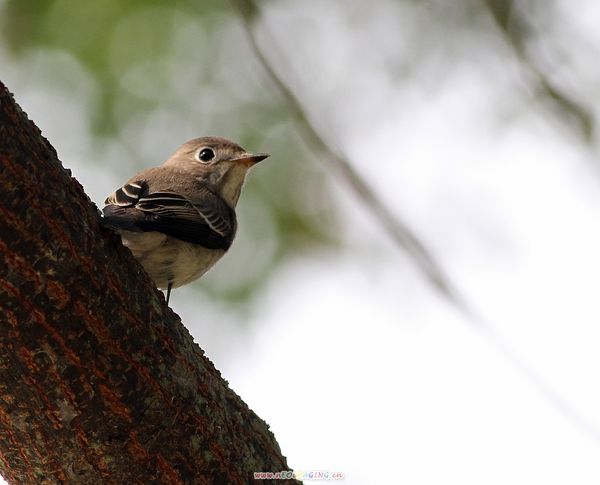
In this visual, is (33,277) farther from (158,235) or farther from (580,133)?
(580,133)

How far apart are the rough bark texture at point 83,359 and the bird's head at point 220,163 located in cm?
320

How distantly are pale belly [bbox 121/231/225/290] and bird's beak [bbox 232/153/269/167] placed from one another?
55.3 inches

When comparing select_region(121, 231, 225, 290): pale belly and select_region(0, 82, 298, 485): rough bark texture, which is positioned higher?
select_region(121, 231, 225, 290): pale belly

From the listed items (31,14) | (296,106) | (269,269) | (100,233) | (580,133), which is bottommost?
(100,233)

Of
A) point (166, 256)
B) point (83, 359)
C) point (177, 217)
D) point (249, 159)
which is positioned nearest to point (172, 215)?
point (177, 217)

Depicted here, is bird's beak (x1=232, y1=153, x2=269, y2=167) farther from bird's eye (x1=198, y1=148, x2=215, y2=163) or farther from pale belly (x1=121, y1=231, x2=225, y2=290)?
pale belly (x1=121, y1=231, x2=225, y2=290)

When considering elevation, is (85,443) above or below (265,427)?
below

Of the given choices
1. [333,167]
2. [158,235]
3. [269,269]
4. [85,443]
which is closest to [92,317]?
[85,443]

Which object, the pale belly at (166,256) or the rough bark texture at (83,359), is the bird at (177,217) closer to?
the pale belly at (166,256)

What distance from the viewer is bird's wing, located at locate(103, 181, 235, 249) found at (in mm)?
4359

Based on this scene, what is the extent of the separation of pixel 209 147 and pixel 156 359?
146 inches

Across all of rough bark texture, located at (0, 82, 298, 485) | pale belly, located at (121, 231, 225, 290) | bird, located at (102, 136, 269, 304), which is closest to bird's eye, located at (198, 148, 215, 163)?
bird, located at (102, 136, 269, 304)

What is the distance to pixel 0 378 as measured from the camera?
9.60 feet

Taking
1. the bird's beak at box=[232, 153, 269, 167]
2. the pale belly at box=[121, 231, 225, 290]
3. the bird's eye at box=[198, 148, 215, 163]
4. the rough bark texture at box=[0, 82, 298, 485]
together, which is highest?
the bird's eye at box=[198, 148, 215, 163]
